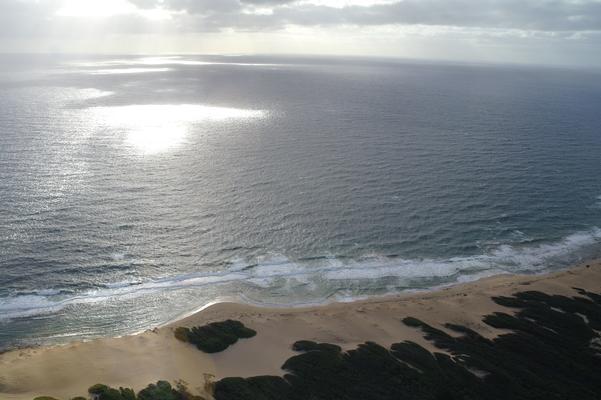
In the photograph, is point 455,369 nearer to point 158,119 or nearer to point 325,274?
point 325,274

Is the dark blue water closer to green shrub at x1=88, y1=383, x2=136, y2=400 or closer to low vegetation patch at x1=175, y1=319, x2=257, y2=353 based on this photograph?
low vegetation patch at x1=175, y1=319, x2=257, y2=353

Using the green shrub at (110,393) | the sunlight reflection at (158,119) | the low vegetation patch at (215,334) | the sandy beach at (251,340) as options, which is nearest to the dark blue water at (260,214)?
the sunlight reflection at (158,119)

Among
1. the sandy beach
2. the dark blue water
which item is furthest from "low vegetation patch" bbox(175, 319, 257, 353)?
the dark blue water

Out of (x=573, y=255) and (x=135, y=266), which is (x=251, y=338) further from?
(x=573, y=255)

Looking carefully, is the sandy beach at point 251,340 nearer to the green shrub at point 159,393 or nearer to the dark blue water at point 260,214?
the green shrub at point 159,393

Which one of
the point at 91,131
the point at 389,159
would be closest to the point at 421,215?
the point at 389,159

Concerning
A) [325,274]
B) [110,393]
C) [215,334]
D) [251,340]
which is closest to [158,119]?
[325,274]

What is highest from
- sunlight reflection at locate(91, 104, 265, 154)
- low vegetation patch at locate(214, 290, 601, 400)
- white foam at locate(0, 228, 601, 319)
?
sunlight reflection at locate(91, 104, 265, 154)
